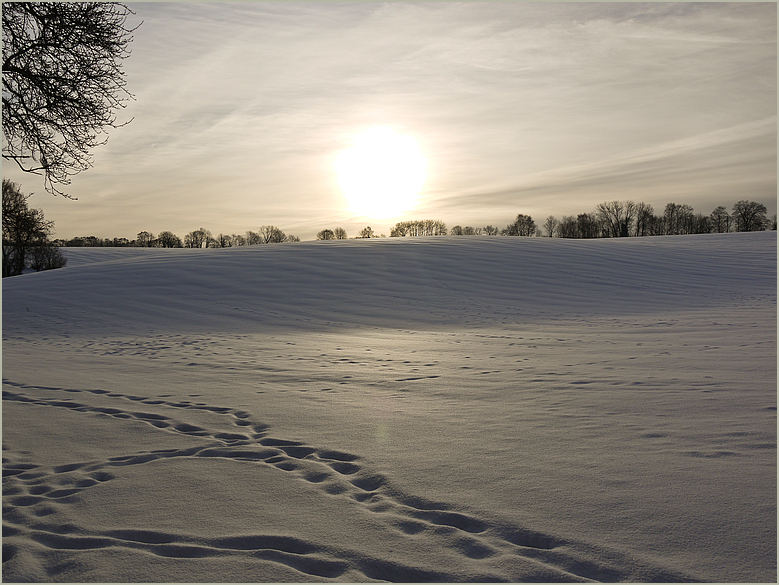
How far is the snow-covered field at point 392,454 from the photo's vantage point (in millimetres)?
2477

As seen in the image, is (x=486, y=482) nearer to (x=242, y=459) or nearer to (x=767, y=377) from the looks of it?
(x=242, y=459)

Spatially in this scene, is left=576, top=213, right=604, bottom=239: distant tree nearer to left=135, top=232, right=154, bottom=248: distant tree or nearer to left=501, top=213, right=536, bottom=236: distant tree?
left=501, top=213, right=536, bottom=236: distant tree

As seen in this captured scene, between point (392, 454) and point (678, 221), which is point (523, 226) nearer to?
point (678, 221)

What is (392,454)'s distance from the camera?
12.4ft

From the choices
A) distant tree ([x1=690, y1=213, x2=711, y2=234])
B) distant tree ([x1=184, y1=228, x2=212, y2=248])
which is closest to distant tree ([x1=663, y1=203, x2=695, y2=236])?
distant tree ([x1=690, y1=213, x2=711, y2=234])

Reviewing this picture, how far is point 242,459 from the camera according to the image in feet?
12.3

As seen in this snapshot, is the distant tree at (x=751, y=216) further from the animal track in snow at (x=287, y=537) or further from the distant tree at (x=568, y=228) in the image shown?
the animal track in snow at (x=287, y=537)

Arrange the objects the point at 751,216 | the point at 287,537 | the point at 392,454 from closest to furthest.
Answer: the point at 287,537
the point at 392,454
the point at 751,216

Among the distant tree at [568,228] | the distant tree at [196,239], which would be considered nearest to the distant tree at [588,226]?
the distant tree at [568,228]

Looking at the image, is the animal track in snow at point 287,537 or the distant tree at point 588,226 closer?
the animal track in snow at point 287,537

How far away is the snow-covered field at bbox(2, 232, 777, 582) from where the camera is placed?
248 cm

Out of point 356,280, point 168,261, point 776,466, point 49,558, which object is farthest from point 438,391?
point 168,261

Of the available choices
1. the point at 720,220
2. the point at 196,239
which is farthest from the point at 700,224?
the point at 196,239

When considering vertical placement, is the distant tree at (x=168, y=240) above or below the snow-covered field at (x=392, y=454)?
above
